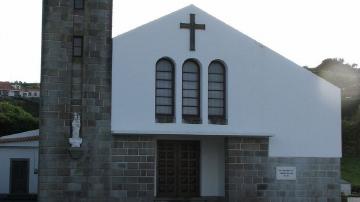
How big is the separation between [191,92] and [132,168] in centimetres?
307

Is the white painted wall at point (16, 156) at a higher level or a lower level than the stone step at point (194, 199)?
higher

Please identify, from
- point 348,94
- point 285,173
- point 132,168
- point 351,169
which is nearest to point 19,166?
point 132,168

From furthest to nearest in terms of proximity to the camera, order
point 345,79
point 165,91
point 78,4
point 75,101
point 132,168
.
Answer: point 345,79 → point 165,91 → point 78,4 → point 132,168 → point 75,101

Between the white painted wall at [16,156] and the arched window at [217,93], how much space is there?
1103cm

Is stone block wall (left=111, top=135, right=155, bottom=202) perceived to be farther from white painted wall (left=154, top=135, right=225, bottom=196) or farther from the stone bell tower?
white painted wall (left=154, top=135, right=225, bottom=196)

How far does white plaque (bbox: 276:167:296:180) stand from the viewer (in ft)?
60.0

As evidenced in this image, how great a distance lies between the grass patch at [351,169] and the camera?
33231 mm

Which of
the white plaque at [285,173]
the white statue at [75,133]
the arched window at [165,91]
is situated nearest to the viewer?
the white statue at [75,133]

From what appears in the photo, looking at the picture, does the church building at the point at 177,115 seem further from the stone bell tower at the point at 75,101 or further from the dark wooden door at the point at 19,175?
the dark wooden door at the point at 19,175

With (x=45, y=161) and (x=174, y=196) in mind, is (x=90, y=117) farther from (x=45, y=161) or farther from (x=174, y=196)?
(x=174, y=196)

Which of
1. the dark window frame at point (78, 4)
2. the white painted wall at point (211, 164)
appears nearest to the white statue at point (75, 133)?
the white painted wall at point (211, 164)

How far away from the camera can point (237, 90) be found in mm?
18250

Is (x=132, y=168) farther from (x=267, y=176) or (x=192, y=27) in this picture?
(x=192, y=27)

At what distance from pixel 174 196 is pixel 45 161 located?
4.27 metres
